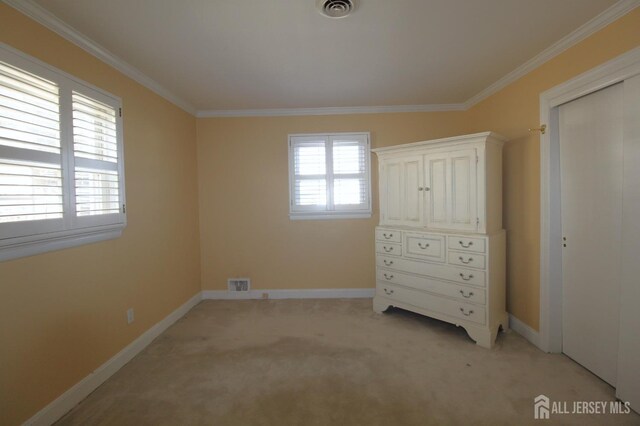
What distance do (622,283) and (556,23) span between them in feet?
6.05

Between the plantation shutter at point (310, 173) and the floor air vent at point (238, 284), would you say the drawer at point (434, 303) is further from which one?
the floor air vent at point (238, 284)

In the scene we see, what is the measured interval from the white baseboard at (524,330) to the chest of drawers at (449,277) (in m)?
0.09

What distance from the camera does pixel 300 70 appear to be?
268cm

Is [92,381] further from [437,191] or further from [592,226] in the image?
[592,226]

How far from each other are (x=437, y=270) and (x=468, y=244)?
1.34ft

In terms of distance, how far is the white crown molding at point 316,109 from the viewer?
5.97 ft

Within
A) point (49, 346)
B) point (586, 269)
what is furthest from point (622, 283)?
point (49, 346)

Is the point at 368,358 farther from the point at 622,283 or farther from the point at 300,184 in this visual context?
the point at 300,184

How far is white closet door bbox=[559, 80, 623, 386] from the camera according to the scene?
2018mm

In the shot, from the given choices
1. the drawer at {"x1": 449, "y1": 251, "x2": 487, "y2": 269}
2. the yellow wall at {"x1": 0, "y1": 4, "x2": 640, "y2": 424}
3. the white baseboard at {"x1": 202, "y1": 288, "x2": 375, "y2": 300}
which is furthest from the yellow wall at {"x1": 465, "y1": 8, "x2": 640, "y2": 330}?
the white baseboard at {"x1": 202, "y1": 288, "x2": 375, "y2": 300}

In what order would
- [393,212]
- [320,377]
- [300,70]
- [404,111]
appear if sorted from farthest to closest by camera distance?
[404,111], [393,212], [300,70], [320,377]

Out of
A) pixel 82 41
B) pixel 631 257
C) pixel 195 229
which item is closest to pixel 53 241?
pixel 82 41

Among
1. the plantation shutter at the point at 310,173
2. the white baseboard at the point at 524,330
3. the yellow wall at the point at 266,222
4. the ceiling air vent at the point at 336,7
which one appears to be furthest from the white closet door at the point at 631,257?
the plantation shutter at the point at 310,173

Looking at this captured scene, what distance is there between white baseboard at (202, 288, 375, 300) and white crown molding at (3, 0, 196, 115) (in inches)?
101
